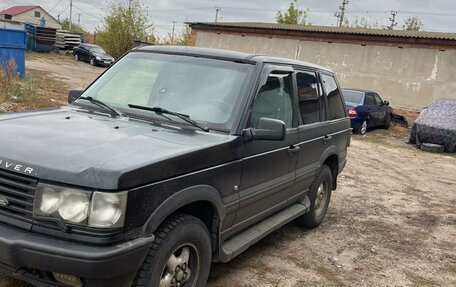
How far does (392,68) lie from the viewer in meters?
22.1

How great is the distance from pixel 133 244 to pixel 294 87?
2.62 meters

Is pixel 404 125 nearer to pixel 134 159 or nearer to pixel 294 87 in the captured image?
pixel 294 87

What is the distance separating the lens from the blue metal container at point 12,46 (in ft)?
49.1

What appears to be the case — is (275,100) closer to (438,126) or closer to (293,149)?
(293,149)

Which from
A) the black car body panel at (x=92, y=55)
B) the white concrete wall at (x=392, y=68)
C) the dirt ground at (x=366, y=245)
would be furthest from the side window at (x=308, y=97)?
the black car body panel at (x=92, y=55)

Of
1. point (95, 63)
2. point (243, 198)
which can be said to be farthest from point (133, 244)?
point (95, 63)

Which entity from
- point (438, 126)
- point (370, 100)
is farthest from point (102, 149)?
point (370, 100)

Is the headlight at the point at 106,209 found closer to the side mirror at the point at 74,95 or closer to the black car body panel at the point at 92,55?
the side mirror at the point at 74,95

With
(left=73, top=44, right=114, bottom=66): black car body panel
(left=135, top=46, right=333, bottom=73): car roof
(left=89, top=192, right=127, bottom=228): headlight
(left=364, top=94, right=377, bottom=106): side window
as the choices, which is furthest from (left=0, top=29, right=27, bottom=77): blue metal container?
→ (left=73, top=44, right=114, bottom=66): black car body panel

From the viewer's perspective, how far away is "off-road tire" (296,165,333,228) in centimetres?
543

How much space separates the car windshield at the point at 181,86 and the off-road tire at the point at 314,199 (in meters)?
1.95

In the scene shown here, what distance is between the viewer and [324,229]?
19.3 ft

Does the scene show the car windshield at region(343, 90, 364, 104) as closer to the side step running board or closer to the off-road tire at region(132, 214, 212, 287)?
the side step running board

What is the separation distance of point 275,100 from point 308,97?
82 centimetres
